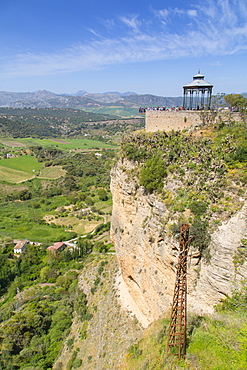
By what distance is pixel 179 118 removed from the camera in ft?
66.1

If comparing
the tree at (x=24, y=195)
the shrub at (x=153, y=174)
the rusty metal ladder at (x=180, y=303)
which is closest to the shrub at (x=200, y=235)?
the rusty metal ladder at (x=180, y=303)

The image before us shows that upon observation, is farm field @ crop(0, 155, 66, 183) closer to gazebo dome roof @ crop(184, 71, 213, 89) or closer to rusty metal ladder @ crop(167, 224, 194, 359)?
gazebo dome roof @ crop(184, 71, 213, 89)

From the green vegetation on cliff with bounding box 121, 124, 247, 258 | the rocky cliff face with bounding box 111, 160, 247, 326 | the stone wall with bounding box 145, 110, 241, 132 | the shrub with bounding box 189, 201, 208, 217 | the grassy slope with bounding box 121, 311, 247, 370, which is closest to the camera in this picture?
the grassy slope with bounding box 121, 311, 247, 370

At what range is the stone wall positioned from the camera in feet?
61.8

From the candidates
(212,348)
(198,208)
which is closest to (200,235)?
(198,208)

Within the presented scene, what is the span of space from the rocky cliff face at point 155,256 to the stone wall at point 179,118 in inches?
179

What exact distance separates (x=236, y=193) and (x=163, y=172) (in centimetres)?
465

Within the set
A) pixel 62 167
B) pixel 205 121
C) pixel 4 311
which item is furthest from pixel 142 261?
pixel 62 167

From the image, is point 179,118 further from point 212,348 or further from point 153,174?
point 212,348

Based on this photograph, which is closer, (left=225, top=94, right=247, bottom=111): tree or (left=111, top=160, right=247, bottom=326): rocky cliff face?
(left=111, top=160, right=247, bottom=326): rocky cliff face

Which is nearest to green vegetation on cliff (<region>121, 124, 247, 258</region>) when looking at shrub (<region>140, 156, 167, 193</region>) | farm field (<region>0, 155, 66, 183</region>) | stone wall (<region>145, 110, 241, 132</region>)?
shrub (<region>140, 156, 167, 193</region>)

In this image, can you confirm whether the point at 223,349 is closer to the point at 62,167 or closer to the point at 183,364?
the point at 183,364

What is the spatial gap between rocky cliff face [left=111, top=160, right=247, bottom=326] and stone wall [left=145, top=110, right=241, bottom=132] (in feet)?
14.9

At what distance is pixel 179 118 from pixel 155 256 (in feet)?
36.5
